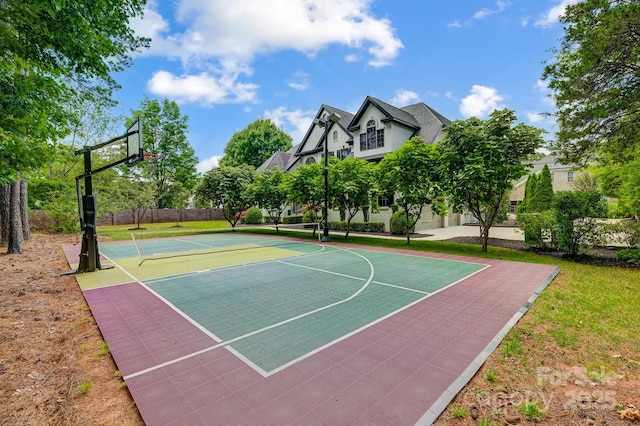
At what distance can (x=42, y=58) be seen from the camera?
21.7 ft

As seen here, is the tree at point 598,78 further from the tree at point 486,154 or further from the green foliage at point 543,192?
the green foliage at point 543,192

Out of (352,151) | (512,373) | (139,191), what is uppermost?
(352,151)

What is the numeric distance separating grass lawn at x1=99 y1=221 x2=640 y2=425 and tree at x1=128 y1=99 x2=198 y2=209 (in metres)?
35.6

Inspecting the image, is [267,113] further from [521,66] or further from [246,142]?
[521,66]

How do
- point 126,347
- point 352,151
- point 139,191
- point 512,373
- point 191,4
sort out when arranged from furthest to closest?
point 139,191, point 352,151, point 191,4, point 126,347, point 512,373

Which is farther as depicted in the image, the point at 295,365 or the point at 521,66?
the point at 521,66

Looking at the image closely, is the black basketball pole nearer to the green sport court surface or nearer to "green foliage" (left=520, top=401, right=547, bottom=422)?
the green sport court surface

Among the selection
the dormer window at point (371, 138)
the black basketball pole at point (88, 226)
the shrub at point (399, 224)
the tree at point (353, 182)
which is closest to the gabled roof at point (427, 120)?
the dormer window at point (371, 138)

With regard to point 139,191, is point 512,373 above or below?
below

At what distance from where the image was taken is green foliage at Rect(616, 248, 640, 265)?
9087 mm

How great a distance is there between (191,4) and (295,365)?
11.0m

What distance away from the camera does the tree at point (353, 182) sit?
15.7m

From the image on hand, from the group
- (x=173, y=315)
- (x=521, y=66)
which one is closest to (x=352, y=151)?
(x=521, y=66)

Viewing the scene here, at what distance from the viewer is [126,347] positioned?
4.13 meters
